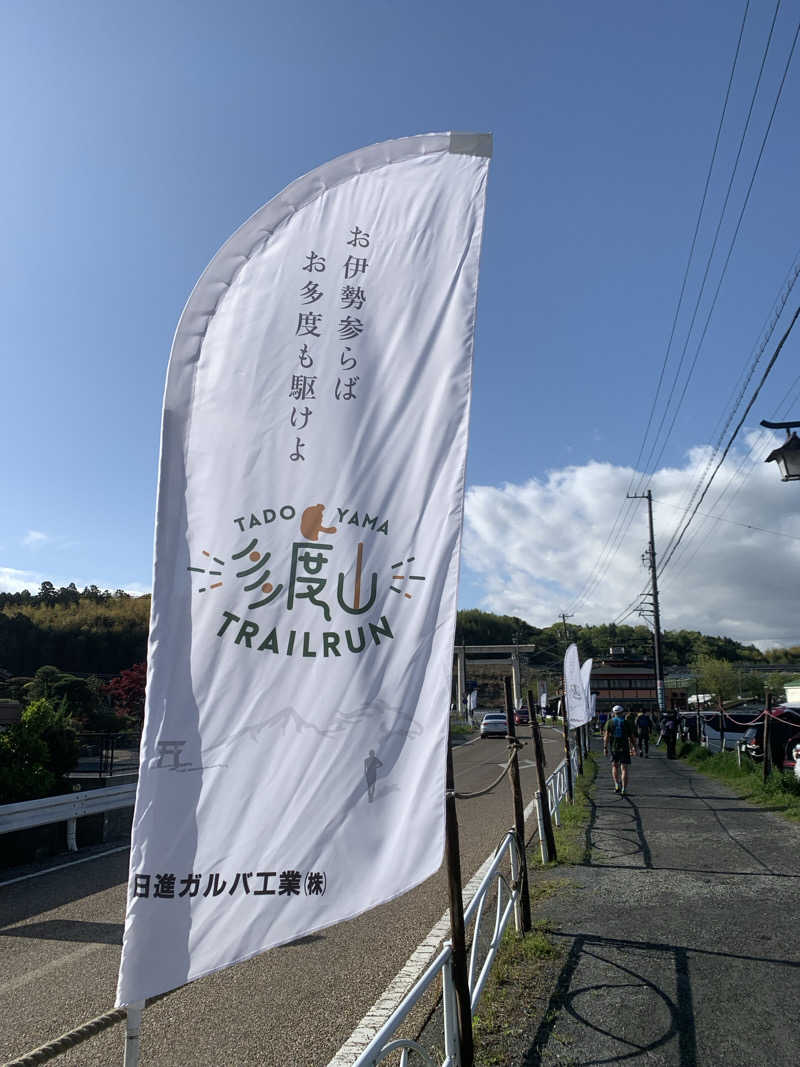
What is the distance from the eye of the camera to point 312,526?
2.20 meters

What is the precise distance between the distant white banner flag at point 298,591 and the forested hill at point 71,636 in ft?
181

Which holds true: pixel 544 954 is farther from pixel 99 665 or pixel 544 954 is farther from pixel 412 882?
pixel 99 665

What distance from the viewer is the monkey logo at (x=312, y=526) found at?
2.19 meters

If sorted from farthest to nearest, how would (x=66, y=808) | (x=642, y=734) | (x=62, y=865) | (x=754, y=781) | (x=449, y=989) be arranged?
(x=642, y=734) → (x=754, y=781) → (x=66, y=808) → (x=62, y=865) → (x=449, y=989)

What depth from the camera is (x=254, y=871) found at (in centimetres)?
199

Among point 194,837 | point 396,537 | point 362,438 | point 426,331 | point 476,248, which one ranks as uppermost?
point 476,248

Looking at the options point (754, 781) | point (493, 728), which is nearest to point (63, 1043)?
point (754, 781)

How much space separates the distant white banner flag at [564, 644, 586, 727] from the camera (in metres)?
12.3

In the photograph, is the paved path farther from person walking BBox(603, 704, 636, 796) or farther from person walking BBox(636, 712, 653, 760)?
person walking BBox(636, 712, 653, 760)

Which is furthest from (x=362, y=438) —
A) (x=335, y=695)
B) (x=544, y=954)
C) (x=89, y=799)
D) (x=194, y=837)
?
(x=89, y=799)

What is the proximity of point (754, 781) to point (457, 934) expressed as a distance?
11.9 m

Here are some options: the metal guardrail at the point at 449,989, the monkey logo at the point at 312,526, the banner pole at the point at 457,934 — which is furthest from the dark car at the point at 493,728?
the monkey logo at the point at 312,526

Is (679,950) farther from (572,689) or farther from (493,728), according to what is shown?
(493,728)

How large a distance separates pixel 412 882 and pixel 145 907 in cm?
74
